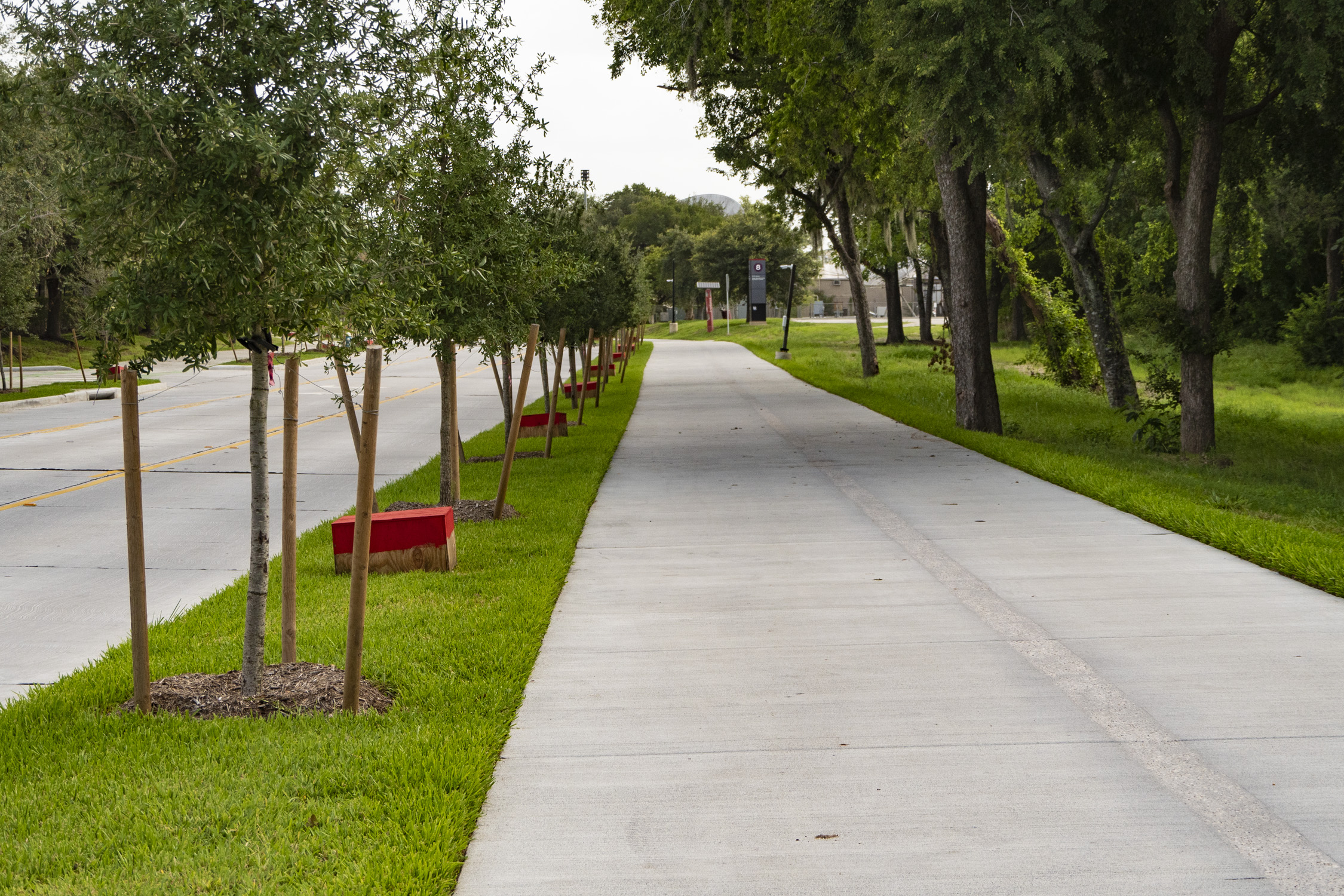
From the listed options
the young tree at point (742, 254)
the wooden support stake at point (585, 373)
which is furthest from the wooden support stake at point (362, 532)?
the young tree at point (742, 254)

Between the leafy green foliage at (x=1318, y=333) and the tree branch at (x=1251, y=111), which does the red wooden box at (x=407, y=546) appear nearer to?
the tree branch at (x=1251, y=111)

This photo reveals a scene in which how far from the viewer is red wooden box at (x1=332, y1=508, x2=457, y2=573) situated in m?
8.22

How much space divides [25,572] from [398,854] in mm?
6596

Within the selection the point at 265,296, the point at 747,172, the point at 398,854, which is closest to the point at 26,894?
the point at 398,854

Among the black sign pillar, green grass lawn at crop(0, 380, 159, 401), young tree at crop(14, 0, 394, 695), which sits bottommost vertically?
green grass lawn at crop(0, 380, 159, 401)

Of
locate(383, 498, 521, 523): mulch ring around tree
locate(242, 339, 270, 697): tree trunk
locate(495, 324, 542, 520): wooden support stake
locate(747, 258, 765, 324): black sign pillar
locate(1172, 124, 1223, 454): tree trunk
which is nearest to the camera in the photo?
locate(242, 339, 270, 697): tree trunk

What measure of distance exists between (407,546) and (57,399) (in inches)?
909

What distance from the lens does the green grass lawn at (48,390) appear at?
90.4 feet

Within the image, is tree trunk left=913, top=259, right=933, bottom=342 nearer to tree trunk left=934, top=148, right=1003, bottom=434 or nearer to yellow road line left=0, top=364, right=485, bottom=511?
tree trunk left=934, top=148, right=1003, bottom=434

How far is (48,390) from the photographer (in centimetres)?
2950

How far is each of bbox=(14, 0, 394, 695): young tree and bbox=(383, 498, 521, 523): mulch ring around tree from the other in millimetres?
5056

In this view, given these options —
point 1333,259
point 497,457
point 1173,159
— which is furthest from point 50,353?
point 1333,259

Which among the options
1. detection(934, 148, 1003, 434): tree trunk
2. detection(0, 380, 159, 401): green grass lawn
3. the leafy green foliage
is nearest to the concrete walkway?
detection(934, 148, 1003, 434): tree trunk

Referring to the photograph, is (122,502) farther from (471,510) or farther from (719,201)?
(719,201)
